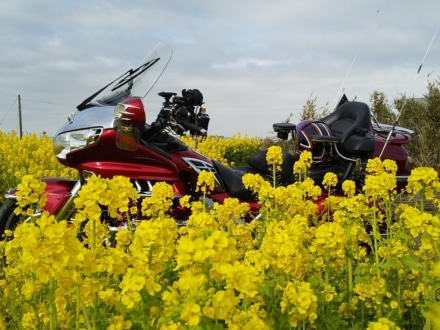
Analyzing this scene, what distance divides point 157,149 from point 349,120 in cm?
172

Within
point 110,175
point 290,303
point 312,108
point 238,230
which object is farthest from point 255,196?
point 312,108

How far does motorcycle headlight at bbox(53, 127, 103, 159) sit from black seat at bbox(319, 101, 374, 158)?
1830mm

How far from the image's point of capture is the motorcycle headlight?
3.10m

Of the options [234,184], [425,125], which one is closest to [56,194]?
[234,184]

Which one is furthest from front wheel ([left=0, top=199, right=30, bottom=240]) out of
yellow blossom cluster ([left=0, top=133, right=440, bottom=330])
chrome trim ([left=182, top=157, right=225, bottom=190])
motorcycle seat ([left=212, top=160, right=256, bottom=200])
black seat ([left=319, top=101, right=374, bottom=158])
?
black seat ([left=319, top=101, right=374, bottom=158])

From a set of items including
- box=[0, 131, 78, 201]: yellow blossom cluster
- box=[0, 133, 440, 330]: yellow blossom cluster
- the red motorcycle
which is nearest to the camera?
box=[0, 133, 440, 330]: yellow blossom cluster

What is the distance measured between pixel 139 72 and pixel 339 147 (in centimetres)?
167

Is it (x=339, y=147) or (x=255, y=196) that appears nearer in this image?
(x=255, y=196)

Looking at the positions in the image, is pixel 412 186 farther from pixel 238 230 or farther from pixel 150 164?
pixel 150 164

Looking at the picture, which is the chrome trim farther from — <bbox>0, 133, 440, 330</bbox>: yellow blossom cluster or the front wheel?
the front wheel

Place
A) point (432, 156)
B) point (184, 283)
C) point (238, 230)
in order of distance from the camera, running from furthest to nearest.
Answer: point (432, 156)
point (238, 230)
point (184, 283)

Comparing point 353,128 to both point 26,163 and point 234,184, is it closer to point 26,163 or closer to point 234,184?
point 234,184

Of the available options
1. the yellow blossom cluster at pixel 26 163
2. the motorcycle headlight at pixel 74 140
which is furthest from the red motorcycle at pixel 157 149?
the yellow blossom cluster at pixel 26 163

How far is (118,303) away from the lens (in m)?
1.37
